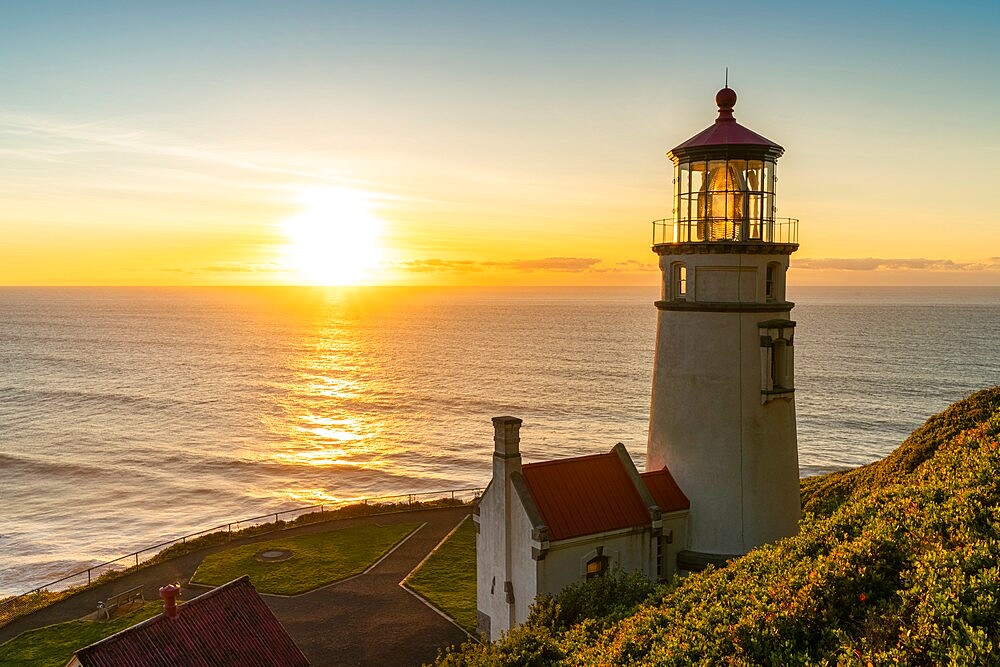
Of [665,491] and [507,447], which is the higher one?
[507,447]

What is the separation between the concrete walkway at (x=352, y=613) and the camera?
2161 centimetres

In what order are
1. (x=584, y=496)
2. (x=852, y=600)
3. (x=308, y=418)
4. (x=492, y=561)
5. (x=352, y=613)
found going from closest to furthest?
(x=852, y=600) → (x=584, y=496) → (x=492, y=561) → (x=352, y=613) → (x=308, y=418)

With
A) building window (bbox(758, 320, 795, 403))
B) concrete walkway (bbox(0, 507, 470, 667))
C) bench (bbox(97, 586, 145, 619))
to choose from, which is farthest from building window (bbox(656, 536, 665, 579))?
bench (bbox(97, 586, 145, 619))

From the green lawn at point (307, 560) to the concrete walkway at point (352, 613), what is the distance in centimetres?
65

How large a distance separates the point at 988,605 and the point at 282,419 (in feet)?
253

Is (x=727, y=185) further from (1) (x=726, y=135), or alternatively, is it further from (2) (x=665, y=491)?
(2) (x=665, y=491)

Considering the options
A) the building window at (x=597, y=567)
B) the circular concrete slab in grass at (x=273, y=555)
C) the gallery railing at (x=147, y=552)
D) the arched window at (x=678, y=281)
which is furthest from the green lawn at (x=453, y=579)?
the arched window at (x=678, y=281)

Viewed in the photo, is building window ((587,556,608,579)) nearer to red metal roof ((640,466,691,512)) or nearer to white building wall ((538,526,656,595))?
white building wall ((538,526,656,595))

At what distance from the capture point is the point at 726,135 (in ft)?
63.4

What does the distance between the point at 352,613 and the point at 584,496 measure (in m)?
10.3

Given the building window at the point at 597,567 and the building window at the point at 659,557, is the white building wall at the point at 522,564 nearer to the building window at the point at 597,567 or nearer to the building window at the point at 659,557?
the building window at the point at 597,567

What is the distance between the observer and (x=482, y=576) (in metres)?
20.0

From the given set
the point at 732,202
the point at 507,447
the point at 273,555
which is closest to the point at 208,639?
the point at 507,447

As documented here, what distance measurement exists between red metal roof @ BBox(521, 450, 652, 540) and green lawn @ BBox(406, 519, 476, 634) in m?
6.47
